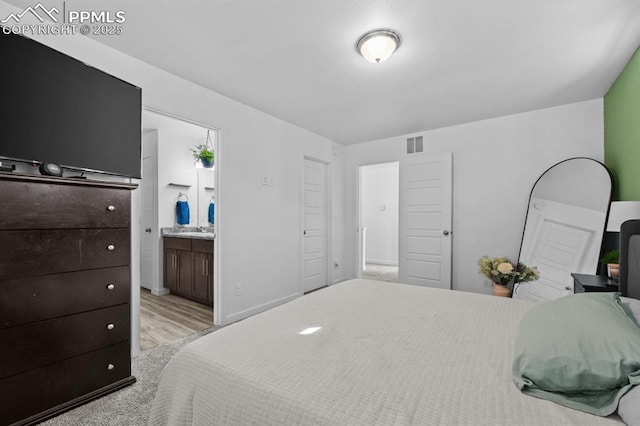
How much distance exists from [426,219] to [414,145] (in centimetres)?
119

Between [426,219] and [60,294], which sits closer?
[60,294]

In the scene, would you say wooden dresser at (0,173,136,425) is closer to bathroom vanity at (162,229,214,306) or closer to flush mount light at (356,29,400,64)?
Result: bathroom vanity at (162,229,214,306)

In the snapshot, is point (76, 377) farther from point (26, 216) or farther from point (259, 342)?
point (259, 342)

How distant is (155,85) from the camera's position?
8.41 feet

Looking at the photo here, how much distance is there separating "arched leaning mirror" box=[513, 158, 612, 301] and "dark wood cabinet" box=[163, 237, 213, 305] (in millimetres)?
3752

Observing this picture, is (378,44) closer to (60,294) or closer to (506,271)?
(60,294)

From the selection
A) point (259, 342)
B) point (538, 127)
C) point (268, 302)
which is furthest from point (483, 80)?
point (268, 302)

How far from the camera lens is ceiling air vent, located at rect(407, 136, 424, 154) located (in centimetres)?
445

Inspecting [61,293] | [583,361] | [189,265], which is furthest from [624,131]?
[189,265]

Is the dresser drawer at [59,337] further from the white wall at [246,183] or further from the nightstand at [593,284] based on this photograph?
the nightstand at [593,284]

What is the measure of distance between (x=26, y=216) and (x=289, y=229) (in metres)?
2.72

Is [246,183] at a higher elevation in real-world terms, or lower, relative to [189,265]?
higher

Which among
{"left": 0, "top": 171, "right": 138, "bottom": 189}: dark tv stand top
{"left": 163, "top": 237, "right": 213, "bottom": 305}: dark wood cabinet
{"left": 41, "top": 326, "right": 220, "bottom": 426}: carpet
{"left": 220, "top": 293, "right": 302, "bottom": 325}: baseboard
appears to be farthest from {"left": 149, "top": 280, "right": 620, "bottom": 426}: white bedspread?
{"left": 163, "top": 237, "right": 213, "bottom": 305}: dark wood cabinet

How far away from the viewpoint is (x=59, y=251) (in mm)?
1712
